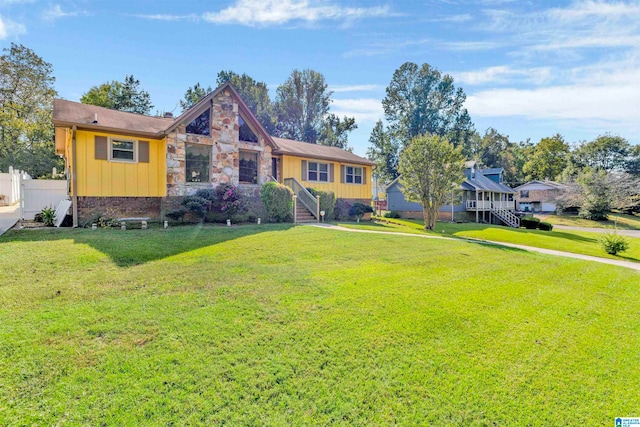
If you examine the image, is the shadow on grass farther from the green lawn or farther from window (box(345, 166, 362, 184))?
window (box(345, 166, 362, 184))

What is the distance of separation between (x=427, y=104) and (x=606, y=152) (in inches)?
1286

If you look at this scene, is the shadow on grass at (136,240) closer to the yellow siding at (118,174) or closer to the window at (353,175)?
the yellow siding at (118,174)

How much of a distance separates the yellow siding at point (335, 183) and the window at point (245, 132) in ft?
9.10

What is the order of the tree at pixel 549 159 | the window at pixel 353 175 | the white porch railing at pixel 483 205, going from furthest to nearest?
the tree at pixel 549 159 → the white porch railing at pixel 483 205 → the window at pixel 353 175

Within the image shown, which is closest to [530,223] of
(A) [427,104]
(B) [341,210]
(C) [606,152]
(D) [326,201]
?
(B) [341,210]

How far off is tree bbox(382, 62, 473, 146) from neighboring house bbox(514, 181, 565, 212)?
1265 cm

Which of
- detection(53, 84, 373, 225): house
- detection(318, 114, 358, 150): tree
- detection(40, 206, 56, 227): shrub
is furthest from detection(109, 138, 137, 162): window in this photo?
detection(318, 114, 358, 150): tree

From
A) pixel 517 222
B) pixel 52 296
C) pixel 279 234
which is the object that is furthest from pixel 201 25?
pixel 517 222

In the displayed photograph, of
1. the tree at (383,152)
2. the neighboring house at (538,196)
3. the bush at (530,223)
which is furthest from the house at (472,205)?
the neighboring house at (538,196)

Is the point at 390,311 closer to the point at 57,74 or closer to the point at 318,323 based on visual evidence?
the point at 318,323

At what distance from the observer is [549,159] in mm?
53844

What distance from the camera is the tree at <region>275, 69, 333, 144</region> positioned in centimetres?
3772

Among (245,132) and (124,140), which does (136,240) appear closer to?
(124,140)

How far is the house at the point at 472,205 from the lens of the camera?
3067 cm
